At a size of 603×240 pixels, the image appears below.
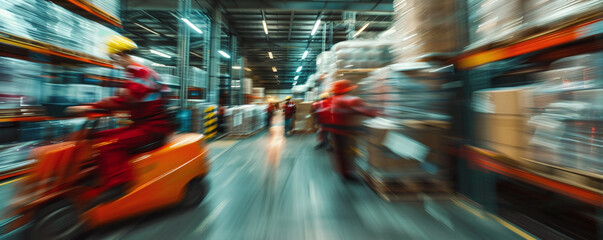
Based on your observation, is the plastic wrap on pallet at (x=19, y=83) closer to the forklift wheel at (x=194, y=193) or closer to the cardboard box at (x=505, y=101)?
the forklift wheel at (x=194, y=193)

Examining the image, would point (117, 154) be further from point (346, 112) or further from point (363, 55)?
point (363, 55)

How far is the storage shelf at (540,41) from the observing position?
1.54 meters

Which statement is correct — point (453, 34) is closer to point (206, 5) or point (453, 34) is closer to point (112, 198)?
point (112, 198)

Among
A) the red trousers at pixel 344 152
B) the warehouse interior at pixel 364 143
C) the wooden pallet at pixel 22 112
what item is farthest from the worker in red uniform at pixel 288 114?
the wooden pallet at pixel 22 112

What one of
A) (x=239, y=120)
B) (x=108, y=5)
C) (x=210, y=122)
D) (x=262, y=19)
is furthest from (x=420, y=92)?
(x=262, y=19)

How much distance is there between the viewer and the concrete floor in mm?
2156

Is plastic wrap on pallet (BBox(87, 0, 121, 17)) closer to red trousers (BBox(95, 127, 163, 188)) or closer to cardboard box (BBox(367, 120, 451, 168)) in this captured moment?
red trousers (BBox(95, 127, 163, 188))

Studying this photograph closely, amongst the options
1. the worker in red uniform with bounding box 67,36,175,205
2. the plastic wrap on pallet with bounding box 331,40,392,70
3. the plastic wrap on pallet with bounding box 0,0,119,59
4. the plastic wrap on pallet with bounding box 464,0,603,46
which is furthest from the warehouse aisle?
the plastic wrap on pallet with bounding box 0,0,119,59

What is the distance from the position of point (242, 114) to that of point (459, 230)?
27.0 feet

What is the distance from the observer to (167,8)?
9195 millimetres

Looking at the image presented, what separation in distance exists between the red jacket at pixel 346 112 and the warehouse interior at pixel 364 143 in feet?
0.06

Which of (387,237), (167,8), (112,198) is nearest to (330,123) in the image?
(387,237)

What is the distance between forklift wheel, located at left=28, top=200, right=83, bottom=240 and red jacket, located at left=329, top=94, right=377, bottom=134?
2.87m

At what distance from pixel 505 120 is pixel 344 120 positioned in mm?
1777
